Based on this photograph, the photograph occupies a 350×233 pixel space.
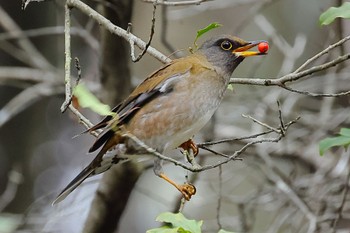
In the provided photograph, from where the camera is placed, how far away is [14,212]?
20.9ft

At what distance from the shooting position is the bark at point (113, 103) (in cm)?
416

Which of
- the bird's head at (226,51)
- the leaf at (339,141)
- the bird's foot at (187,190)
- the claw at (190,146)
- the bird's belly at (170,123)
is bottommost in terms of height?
the bird's foot at (187,190)

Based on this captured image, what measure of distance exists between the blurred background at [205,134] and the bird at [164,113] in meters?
0.15

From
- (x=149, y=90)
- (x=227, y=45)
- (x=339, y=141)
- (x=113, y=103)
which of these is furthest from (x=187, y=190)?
(x=113, y=103)

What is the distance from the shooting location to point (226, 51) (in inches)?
136

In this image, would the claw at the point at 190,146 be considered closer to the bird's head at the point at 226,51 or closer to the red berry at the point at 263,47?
the bird's head at the point at 226,51

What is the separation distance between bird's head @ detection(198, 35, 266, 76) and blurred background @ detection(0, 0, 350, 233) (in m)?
0.29

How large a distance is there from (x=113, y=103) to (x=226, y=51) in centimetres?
105

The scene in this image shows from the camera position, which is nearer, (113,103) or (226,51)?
(226,51)


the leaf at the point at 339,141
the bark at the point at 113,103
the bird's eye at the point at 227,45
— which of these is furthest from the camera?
the bark at the point at 113,103

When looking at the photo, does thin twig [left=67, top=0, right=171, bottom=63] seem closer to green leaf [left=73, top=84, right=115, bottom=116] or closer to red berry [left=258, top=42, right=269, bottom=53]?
red berry [left=258, top=42, right=269, bottom=53]

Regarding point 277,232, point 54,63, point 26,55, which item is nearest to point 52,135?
point 54,63

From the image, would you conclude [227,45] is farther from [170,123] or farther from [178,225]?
[178,225]

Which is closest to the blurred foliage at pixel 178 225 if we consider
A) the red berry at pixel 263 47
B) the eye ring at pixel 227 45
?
the red berry at pixel 263 47
